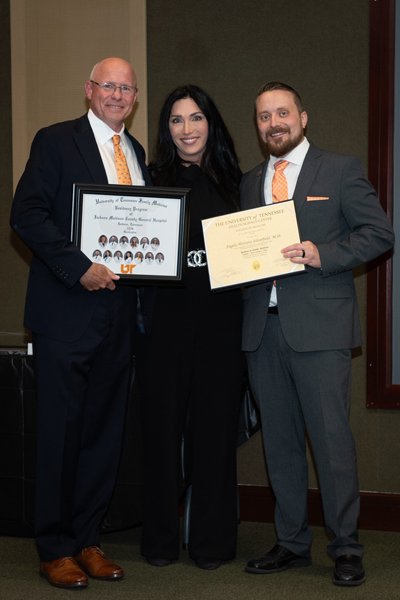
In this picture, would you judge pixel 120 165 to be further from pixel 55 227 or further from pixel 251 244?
pixel 251 244

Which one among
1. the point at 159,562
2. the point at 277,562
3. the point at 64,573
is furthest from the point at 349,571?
the point at 64,573

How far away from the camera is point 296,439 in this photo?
2.56 meters

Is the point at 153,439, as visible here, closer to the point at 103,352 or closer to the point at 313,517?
the point at 103,352

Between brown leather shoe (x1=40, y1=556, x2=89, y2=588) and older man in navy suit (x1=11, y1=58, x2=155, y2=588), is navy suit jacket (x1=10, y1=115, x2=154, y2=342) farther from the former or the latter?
brown leather shoe (x1=40, y1=556, x2=89, y2=588)

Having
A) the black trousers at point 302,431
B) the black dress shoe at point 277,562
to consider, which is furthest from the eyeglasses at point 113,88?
the black dress shoe at point 277,562

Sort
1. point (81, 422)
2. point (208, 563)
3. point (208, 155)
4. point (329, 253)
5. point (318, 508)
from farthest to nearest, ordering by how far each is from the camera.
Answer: point (318, 508), point (208, 155), point (208, 563), point (81, 422), point (329, 253)

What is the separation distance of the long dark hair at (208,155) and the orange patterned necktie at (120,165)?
0.18m

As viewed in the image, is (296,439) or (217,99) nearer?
(296,439)

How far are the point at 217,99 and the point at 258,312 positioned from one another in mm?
1528

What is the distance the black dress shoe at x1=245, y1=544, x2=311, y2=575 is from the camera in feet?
8.22

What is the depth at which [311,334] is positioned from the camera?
2.39 meters

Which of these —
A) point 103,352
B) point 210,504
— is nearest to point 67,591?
point 210,504

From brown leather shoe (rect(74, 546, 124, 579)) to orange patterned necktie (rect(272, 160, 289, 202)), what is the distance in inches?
64.2

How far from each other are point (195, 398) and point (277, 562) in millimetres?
755
